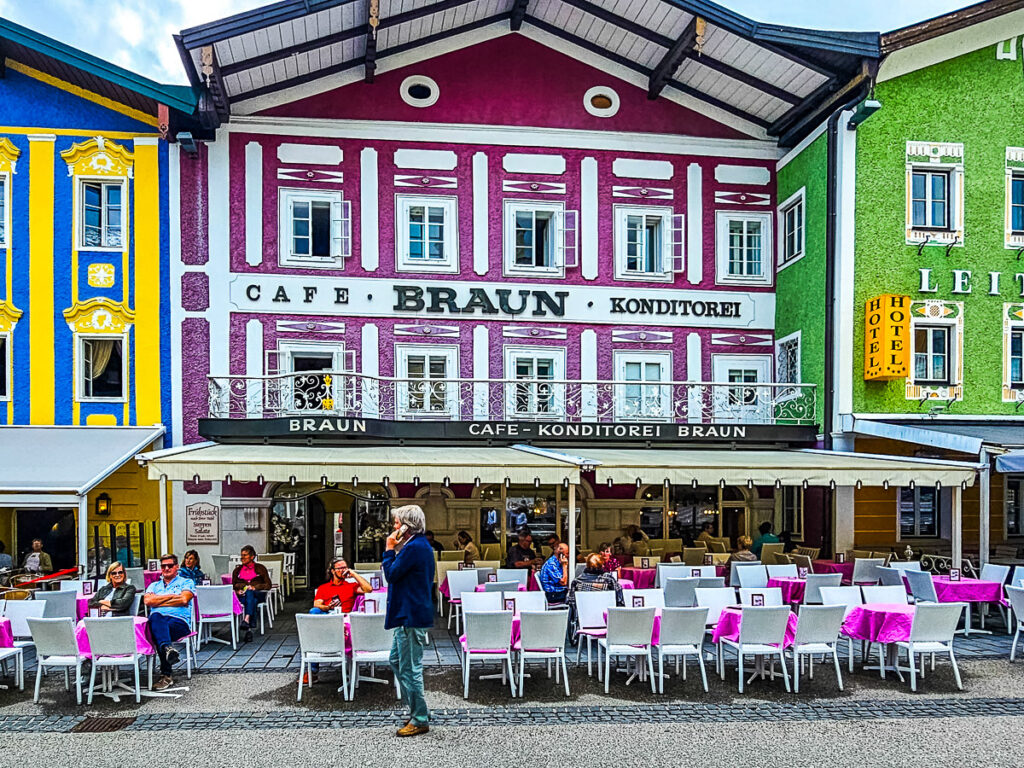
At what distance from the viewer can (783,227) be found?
51.6 feet

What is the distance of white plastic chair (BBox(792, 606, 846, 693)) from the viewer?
784cm

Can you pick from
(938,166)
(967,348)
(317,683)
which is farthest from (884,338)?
(317,683)

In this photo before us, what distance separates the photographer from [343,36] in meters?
13.7

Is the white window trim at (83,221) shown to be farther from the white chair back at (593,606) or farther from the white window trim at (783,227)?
the white window trim at (783,227)

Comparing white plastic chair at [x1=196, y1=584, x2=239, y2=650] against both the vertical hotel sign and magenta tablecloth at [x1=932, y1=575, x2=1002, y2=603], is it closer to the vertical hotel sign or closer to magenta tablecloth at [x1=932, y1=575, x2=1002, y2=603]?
magenta tablecloth at [x1=932, y1=575, x2=1002, y2=603]

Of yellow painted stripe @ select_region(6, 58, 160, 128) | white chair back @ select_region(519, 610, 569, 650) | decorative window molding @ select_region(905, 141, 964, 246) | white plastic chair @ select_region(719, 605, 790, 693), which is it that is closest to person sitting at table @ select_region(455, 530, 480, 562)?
white chair back @ select_region(519, 610, 569, 650)

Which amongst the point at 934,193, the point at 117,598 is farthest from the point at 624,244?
the point at 117,598

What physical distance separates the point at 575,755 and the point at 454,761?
0.92 metres

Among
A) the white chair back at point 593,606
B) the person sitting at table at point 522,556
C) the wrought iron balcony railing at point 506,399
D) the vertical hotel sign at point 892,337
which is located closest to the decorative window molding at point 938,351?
the vertical hotel sign at point 892,337

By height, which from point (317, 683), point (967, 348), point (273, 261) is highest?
point (273, 261)

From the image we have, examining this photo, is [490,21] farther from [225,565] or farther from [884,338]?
[225,565]

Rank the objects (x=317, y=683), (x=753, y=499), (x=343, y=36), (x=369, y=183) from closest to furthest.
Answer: (x=317, y=683) < (x=343, y=36) < (x=369, y=183) < (x=753, y=499)

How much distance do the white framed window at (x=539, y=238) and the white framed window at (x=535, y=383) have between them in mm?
1468

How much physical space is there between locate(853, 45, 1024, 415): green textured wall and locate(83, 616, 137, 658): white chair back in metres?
11.4
